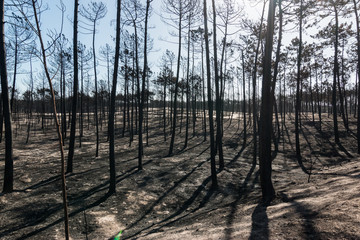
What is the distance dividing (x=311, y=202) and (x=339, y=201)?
0.57 m

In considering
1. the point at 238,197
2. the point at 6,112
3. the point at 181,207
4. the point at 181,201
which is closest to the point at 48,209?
the point at 6,112

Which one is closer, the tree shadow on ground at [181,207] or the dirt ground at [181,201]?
the dirt ground at [181,201]

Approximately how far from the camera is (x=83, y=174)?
1059 cm

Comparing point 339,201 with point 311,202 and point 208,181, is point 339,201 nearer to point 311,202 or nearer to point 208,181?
point 311,202

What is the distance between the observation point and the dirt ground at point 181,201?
3.99m

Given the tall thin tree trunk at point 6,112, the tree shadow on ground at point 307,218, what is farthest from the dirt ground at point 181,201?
the tall thin tree trunk at point 6,112

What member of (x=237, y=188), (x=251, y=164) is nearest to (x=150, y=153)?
(x=251, y=164)

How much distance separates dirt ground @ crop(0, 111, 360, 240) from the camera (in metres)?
3.99

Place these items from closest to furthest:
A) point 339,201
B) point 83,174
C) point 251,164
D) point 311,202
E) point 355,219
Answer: point 355,219, point 339,201, point 311,202, point 83,174, point 251,164

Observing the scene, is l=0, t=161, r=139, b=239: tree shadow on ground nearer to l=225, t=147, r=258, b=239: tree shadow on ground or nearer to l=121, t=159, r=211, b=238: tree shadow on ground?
l=121, t=159, r=211, b=238: tree shadow on ground

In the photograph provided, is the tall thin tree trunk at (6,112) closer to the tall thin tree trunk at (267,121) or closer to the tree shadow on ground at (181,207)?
the tree shadow on ground at (181,207)

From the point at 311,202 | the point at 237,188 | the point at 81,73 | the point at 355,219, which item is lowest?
the point at 237,188

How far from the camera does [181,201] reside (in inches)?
308

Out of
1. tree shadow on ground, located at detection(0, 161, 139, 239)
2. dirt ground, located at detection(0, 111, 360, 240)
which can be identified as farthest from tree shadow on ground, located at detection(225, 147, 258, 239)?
tree shadow on ground, located at detection(0, 161, 139, 239)
